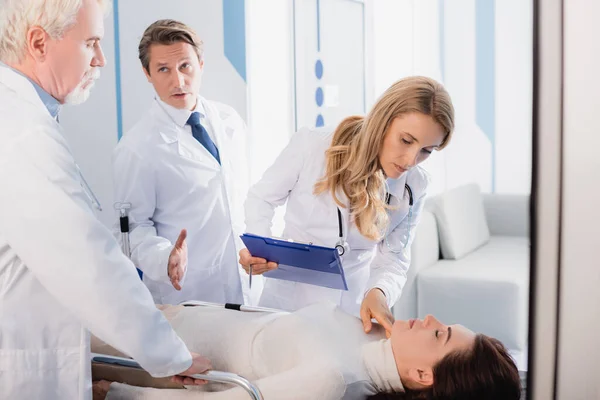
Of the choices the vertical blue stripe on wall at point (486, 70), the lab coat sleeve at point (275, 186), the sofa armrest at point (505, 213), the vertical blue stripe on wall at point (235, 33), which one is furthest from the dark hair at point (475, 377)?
the vertical blue stripe on wall at point (486, 70)

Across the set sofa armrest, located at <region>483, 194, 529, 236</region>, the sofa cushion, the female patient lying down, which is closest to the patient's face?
the female patient lying down

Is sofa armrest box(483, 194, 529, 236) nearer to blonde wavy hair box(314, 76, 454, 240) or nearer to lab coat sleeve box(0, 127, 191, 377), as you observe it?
blonde wavy hair box(314, 76, 454, 240)

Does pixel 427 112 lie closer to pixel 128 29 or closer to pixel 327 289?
pixel 327 289

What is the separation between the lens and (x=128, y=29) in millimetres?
2516

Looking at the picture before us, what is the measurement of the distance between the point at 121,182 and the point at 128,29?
2.29 feet

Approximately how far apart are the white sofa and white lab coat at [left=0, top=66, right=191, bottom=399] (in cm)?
255

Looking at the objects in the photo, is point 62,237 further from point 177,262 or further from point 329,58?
point 329,58

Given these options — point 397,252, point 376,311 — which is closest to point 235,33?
point 397,252

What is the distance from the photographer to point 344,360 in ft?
5.02

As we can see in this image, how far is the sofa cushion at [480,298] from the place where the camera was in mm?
3727

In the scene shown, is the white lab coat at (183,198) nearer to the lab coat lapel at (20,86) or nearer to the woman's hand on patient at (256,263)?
the woman's hand on patient at (256,263)

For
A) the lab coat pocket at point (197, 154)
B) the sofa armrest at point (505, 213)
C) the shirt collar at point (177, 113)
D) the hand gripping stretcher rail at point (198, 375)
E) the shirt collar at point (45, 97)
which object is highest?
the shirt collar at point (45, 97)

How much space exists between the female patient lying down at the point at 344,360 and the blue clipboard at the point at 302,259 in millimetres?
119

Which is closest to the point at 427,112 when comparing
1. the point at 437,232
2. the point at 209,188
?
the point at 209,188
